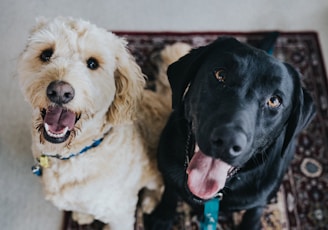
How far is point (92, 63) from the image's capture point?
130cm

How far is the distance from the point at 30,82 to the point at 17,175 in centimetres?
73

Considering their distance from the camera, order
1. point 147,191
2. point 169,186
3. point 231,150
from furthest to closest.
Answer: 1. point 147,191
2. point 169,186
3. point 231,150

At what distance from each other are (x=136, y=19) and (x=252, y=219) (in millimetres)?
1147

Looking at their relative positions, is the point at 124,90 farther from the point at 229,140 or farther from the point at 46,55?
the point at 229,140

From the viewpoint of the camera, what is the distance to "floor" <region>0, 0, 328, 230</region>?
1989 mm

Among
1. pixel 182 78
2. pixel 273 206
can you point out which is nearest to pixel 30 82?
pixel 182 78

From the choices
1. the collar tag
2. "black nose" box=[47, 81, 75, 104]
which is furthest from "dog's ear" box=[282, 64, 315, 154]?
"black nose" box=[47, 81, 75, 104]

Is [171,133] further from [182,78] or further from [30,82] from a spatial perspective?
[30,82]

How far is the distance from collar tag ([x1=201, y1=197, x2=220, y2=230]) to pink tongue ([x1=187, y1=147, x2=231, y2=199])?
0.47 feet

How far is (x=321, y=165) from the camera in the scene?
1.97 meters

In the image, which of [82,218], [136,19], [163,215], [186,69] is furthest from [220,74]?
[136,19]

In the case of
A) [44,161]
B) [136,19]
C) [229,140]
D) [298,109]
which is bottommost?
[44,161]

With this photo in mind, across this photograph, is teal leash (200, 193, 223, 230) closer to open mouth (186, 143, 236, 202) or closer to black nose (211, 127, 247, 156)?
open mouth (186, 143, 236, 202)

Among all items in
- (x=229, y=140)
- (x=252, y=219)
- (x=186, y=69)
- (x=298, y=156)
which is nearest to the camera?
(x=229, y=140)
